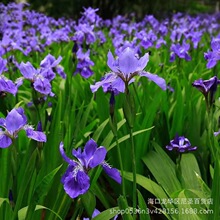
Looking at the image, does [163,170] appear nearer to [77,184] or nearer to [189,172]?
[189,172]

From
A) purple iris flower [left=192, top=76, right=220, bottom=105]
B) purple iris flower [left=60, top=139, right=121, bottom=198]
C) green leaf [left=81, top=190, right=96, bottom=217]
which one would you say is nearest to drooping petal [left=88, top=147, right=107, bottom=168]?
purple iris flower [left=60, top=139, right=121, bottom=198]

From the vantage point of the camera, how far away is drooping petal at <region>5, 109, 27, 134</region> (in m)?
1.22

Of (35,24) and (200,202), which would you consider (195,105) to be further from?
(35,24)

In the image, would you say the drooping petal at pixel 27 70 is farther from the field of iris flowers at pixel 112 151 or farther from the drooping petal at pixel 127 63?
the drooping petal at pixel 127 63

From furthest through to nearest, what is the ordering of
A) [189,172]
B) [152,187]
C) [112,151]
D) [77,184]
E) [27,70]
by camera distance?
[112,151] → [189,172] → [27,70] → [152,187] → [77,184]

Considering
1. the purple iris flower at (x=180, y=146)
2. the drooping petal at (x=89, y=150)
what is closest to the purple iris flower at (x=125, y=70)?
the drooping petal at (x=89, y=150)

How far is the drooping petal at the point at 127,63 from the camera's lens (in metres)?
1.17

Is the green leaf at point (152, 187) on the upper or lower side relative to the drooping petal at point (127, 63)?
lower

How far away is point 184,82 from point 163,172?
2.91 ft

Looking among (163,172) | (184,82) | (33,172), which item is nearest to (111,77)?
(33,172)

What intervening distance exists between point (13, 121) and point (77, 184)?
31 centimetres

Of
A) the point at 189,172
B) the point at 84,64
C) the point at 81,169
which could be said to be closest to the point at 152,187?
the point at 189,172

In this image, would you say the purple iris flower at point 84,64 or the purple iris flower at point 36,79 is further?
the purple iris flower at point 84,64

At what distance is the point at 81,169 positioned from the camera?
1073 millimetres
